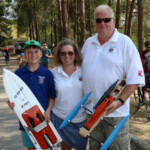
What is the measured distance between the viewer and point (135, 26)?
18656 millimetres

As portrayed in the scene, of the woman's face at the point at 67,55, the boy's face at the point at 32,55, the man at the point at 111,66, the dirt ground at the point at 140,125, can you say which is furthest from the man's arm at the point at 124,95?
the dirt ground at the point at 140,125

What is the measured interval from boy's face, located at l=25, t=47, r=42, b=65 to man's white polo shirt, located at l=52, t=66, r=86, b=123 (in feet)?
1.05

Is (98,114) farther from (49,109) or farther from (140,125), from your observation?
(140,125)

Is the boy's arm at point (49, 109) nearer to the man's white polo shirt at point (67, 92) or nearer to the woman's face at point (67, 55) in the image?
the man's white polo shirt at point (67, 92)

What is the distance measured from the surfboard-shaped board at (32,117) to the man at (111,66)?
72cm

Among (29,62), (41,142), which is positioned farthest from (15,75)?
(41,142)

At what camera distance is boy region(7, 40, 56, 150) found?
2715mm

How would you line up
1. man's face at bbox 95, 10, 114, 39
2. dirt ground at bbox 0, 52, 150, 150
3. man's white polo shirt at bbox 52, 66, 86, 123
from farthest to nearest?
dirt ground at bbox 0, 52, 150, 150 < man's white polo shirt at bbox 52, 66, 86, 123 < man's face at bbox 95, 10, 114, 39

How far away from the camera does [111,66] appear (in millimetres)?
2314

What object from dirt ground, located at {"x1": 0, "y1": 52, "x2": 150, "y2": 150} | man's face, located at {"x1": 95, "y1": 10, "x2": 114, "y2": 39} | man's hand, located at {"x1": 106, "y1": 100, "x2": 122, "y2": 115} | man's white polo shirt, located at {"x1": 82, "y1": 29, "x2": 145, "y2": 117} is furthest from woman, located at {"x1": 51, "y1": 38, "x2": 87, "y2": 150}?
dirt ground, located at {"x1": 0, "y1": 52, "x2": 150, "y2": 150}

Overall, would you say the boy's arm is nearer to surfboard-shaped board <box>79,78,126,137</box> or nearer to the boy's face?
the boy's face

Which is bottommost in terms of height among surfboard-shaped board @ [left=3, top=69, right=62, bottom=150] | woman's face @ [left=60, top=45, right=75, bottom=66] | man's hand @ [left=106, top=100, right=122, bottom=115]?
surfboard-shaped board @ [left=3, top=69, right=62, bottom=150]

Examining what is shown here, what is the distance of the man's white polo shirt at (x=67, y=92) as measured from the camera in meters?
2.69

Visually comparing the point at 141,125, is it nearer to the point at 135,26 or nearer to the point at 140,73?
the point at 140,73
